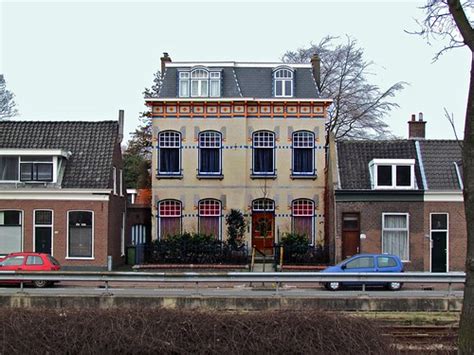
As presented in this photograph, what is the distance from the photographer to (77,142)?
123 ft

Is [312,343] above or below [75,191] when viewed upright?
below

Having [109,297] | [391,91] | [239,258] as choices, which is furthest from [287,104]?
[109,297]

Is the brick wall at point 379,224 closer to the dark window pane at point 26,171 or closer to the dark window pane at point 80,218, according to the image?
the dark window pane at point 80,218

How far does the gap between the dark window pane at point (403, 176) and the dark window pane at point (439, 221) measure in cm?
205

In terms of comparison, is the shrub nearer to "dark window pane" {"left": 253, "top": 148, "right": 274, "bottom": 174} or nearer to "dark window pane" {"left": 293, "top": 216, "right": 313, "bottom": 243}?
"dark window pane" {"left": 293, "top": 216, "right": 313, "bottom": 243}

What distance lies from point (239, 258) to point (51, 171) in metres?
10.4

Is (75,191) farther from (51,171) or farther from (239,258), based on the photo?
(239,258)

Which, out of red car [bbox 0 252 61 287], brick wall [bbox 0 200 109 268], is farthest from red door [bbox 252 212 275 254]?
red car [bbox 0 252 61 287]

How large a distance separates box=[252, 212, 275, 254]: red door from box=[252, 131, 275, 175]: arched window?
239 centimetres

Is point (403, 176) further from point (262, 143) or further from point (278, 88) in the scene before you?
point (278, 88)

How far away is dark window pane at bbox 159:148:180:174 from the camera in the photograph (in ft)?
126

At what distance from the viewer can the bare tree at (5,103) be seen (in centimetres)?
6744

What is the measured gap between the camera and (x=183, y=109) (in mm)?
38281

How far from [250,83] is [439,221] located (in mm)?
12487
